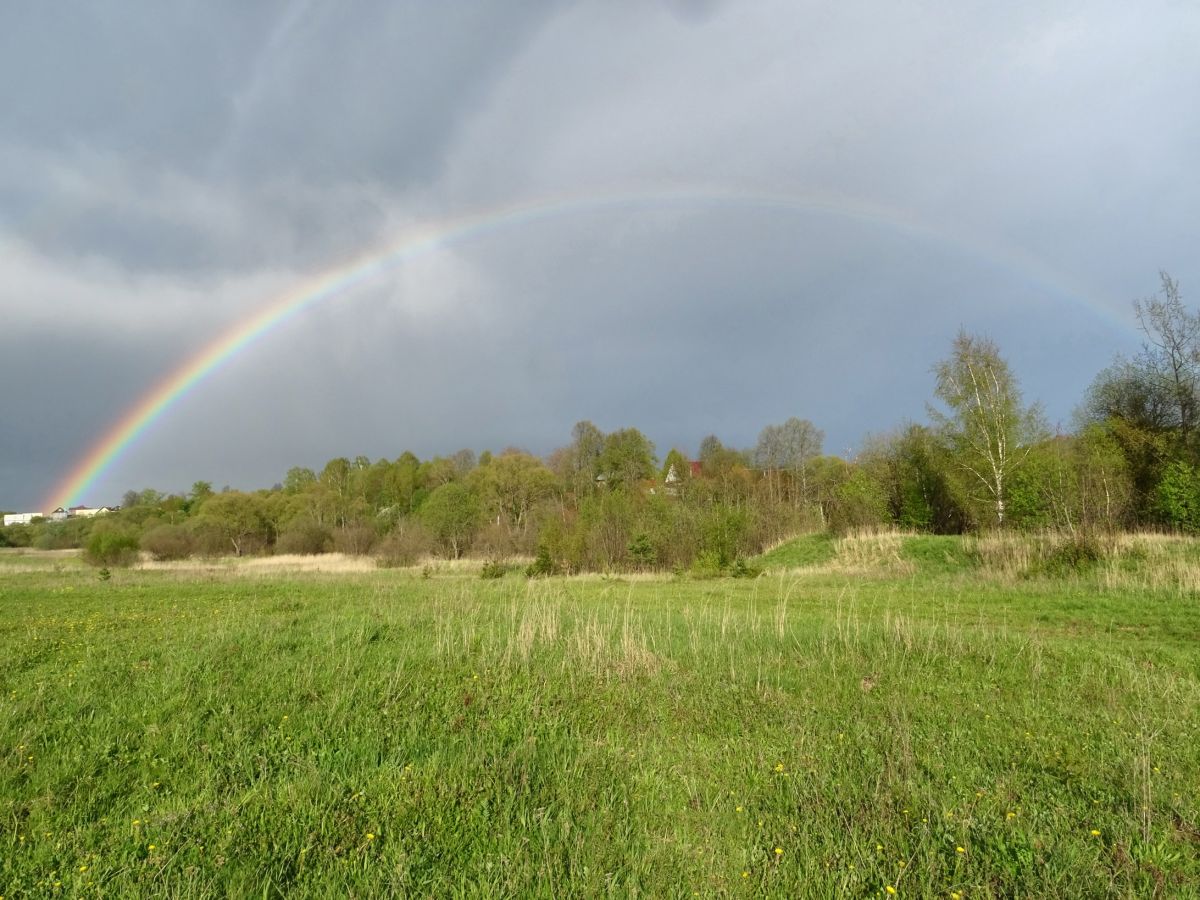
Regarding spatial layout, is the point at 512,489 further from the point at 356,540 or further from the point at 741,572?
the point at 741,572

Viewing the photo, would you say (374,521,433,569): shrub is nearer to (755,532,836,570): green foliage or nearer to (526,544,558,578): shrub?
(526,544,558,578): shrub

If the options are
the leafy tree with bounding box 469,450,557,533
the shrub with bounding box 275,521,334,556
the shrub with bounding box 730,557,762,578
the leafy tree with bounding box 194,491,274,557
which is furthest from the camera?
the leafy tree with bounding box 194,491,274,557

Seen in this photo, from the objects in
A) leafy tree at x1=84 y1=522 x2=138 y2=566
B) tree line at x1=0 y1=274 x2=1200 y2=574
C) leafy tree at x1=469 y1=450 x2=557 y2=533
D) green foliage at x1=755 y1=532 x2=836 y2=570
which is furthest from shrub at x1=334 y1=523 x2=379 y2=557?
green foliage at x1=755 y1=532 x2=836 y2=570

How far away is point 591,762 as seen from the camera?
5.82 m

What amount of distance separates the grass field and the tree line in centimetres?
1806

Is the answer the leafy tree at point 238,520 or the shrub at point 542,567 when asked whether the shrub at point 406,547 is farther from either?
the leafy tree at point 238,520

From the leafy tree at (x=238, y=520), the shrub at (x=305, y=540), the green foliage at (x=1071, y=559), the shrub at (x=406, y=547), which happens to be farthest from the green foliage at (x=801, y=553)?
the leafy tree at (x=238, y=520)

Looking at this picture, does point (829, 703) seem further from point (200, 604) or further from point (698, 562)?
point (698, 562)

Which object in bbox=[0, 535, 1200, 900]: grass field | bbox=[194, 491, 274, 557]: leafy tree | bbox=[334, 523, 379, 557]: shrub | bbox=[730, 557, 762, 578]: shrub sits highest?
bbox=[194, 491, 274, 557]: leafy tree

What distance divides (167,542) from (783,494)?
215 ft

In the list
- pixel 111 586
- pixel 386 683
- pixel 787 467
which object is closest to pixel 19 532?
pixel 111 586

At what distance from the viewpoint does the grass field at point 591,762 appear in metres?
4.06

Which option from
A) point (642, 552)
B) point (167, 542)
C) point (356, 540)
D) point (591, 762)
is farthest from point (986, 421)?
point (167, 542)

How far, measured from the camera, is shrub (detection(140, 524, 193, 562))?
227 ft
